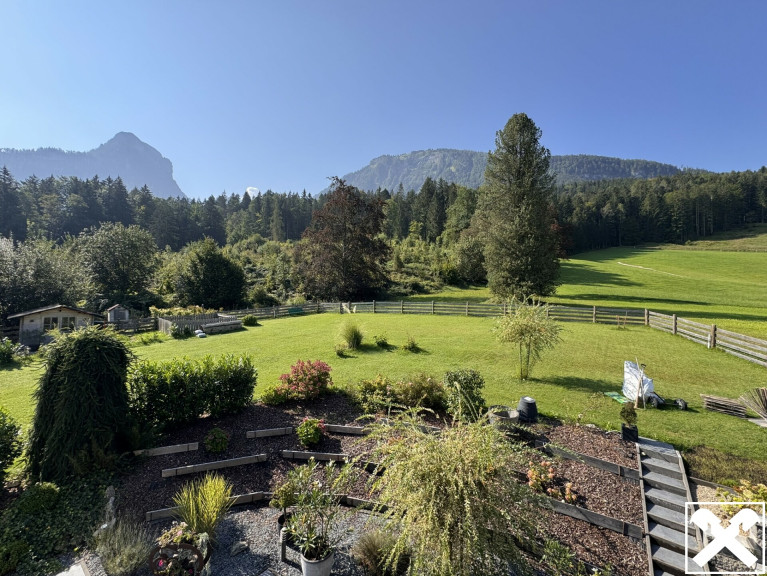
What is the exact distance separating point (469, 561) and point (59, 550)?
6.07 meters

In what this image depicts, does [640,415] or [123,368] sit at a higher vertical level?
[123,368]

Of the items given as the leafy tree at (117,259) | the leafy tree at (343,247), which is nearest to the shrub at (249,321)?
the leafy tree at (343,247)

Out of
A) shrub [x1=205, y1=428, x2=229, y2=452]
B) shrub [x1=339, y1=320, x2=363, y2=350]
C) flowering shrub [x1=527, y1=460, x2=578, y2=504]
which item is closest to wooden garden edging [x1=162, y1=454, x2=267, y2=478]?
shrub [x1=205, y1=428, x2=229, y2=452]

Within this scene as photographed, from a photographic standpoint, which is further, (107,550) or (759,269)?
(759,269)

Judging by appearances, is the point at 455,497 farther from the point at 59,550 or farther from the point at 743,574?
the point at 59,550

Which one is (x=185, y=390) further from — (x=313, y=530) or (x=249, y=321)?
(x=249, y=321)

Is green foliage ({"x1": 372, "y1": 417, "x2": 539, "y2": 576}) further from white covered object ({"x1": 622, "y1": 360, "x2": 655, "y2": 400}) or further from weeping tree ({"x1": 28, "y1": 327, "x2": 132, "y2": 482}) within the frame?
white covered object ({"x1": 622, "y1": 360, "x2": 655, "y2": 400})

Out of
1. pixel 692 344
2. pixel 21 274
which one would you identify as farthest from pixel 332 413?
pixel 21 274

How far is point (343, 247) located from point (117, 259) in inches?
987

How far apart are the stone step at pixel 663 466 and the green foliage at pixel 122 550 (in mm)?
8838

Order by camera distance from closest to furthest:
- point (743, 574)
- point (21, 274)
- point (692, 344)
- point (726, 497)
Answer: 1. point (743, 574)
2. point (726, 497)
3. point (692, 344)
4. point (21, 274)

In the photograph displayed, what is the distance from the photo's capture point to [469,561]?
364 cm

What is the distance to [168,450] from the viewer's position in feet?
23.0

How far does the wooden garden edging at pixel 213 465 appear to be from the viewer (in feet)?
21.2
